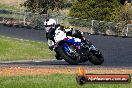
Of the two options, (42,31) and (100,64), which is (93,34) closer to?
(42,31)

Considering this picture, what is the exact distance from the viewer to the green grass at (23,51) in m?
27.5

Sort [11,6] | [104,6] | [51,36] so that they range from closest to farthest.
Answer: [51,36]
[104,6]
[11,6]

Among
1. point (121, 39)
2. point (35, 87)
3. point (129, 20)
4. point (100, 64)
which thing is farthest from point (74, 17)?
point (35, 87)

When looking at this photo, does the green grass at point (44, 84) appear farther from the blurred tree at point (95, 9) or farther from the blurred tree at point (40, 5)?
the blurred tree at point (40, 5)

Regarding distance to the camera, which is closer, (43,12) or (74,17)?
(74,17)

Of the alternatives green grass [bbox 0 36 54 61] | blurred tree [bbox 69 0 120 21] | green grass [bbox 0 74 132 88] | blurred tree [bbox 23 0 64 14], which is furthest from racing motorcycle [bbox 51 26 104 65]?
blurred tree [bbox 23 0 64 14]

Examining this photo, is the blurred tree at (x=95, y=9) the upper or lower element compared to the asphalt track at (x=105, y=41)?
upper

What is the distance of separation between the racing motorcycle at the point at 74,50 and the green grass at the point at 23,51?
5.65 metres

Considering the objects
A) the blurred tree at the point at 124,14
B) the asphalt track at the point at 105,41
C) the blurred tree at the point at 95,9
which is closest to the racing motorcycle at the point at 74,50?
the asphalt track at the point at 105,41

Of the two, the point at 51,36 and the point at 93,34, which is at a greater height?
the point at 51,36

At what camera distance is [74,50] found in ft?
68.4

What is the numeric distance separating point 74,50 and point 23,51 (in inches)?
386

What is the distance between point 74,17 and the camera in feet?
160

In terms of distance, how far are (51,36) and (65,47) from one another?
32.8 inches
